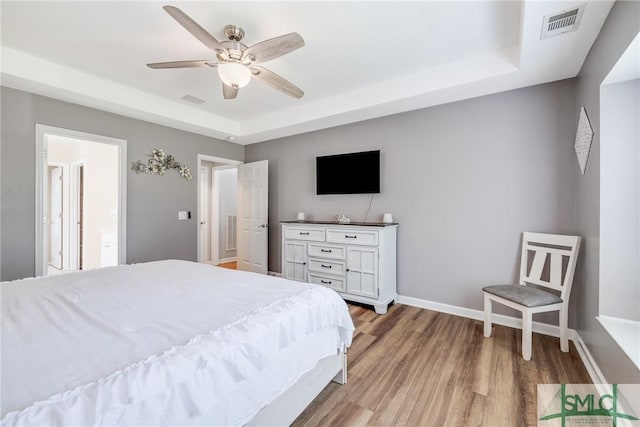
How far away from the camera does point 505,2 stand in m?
1.88

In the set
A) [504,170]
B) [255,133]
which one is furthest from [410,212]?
[255,133]

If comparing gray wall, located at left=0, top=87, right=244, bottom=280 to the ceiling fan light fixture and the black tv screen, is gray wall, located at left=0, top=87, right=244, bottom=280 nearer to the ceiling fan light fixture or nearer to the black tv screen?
the black tv screen

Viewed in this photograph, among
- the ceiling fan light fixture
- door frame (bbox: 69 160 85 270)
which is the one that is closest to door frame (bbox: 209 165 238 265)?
door frame (bbox: 69 160 85 270)

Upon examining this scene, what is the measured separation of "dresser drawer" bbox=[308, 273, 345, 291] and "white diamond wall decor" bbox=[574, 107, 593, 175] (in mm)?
2487

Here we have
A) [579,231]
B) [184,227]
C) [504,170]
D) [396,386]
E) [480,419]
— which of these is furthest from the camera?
[184,227]

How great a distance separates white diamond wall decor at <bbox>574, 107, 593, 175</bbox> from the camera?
2.09 m

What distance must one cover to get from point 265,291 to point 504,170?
2.62 metres

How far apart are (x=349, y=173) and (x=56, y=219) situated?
18.4 ft

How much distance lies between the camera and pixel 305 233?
12.0 feet

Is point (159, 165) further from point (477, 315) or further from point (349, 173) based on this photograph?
point (477, 315)

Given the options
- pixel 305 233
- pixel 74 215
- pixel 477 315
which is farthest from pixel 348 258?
pixel 74 215

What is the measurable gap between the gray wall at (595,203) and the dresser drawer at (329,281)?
2.17m

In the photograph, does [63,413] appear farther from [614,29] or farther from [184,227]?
[184,227]

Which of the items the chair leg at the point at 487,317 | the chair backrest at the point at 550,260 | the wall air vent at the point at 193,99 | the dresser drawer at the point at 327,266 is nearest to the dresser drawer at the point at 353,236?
the dresser drawer at the point at 327,266
